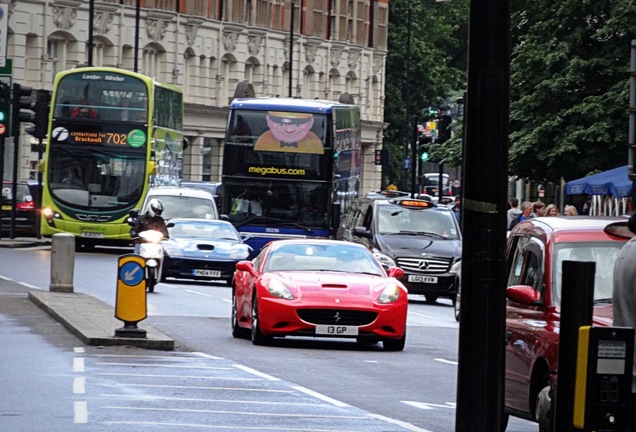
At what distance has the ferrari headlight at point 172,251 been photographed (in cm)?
3556

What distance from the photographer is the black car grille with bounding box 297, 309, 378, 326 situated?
21031mm

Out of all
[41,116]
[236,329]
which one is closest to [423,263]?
[236,329]

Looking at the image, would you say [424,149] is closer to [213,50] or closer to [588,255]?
[213,50]

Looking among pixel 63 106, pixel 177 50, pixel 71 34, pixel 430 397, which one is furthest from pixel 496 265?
pixel 177 50

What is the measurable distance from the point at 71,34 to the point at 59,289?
152 ft

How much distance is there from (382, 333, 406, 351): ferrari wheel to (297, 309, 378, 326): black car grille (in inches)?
24.2

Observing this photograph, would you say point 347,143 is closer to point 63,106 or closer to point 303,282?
point 63,106

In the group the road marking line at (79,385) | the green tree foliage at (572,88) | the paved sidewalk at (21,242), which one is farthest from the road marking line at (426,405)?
the paved sidewalk at (21,242)

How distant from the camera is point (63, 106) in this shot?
45312 mm

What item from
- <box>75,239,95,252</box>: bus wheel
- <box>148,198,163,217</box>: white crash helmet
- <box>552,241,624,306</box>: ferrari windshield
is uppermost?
<box>552,241,624,306</box>: ferrari windshield

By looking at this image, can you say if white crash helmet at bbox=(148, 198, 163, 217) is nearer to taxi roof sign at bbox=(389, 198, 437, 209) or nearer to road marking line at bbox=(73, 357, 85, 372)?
taxi roof sign at bbox=(389, 198, 437, 209)

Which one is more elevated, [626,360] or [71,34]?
[71,34]

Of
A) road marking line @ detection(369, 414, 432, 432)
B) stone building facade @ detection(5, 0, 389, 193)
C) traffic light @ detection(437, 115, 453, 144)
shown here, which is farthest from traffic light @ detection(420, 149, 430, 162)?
road marking line @ detection(369, 414, 432, 432)

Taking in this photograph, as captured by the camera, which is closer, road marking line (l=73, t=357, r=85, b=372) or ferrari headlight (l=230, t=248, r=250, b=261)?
road marking line (l=73, t=357, r=85, b=372)
